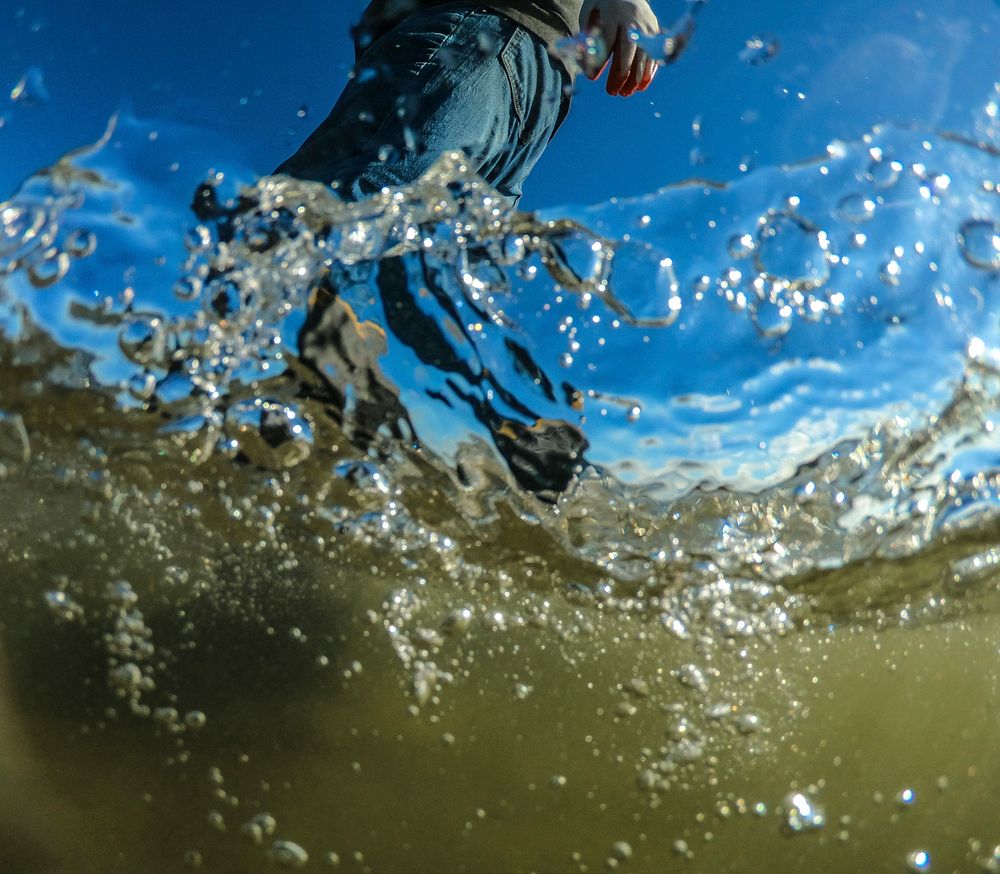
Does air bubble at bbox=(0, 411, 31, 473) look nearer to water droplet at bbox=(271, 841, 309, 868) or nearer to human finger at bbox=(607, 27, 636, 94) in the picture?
water droplet at bbox=(271, 841, 309, 868)

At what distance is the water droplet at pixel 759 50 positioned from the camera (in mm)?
1263

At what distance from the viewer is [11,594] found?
1.06 m

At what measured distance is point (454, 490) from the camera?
1235 mm

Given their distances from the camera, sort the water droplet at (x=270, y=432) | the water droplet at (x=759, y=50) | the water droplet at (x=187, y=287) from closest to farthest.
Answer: the water droplet at (x=187, y=287), the water droplet at (x=270, y=432), the water droplet at (x=759, y=50)

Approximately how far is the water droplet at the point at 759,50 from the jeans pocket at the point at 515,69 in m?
0.35

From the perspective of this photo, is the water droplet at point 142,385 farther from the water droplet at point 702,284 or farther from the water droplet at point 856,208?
the water droplet at point 856,208

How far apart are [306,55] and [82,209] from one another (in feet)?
1.27

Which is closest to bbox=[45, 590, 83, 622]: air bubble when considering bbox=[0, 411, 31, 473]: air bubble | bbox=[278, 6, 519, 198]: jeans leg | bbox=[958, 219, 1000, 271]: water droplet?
bbox=[0, 411, 31, 473]: air bubble

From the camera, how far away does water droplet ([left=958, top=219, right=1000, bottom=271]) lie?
116cm

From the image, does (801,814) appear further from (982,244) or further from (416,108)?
(416,108)

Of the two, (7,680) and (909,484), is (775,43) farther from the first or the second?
(7,680)

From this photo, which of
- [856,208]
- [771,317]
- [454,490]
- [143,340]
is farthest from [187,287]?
[856,208]

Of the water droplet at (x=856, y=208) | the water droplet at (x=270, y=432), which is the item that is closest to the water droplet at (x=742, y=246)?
the water droplet at (x=856, y=208)

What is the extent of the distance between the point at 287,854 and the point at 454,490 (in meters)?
0.52
